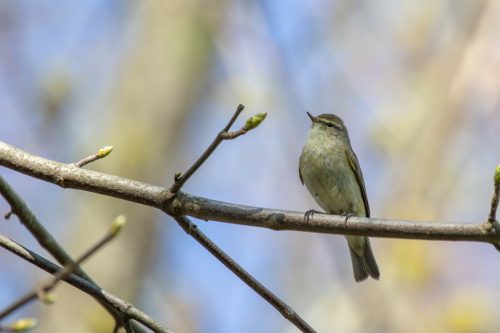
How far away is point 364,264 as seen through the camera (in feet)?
20.6

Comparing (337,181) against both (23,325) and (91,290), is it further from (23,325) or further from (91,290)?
(23,325)

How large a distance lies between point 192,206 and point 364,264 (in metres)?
3.77

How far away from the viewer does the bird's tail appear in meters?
6.15

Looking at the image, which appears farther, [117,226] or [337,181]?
[337,181]

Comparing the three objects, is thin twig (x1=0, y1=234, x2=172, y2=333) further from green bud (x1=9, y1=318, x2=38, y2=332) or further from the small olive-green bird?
the small olive-green bird

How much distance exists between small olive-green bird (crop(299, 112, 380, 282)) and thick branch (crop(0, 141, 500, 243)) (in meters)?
3.12

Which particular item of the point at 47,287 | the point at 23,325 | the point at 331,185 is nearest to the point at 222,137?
the point at 23,325

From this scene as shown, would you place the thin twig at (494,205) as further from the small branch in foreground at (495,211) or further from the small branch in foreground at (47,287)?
the small branch in foreground at (47,287)

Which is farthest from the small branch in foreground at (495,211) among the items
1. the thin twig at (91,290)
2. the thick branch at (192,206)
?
the thin twig at (91,290)

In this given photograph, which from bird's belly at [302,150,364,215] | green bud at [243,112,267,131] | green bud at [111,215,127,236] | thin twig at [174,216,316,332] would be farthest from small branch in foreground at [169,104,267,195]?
bird's belly at [302,150,364,215]

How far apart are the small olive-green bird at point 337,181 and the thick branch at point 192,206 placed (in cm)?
312

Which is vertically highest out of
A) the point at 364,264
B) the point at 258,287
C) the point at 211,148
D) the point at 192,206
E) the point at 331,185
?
the point at 331,185

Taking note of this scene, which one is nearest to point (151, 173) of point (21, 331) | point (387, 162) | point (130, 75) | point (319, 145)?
point (130, 75)

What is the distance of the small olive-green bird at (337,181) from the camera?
5977 mm
